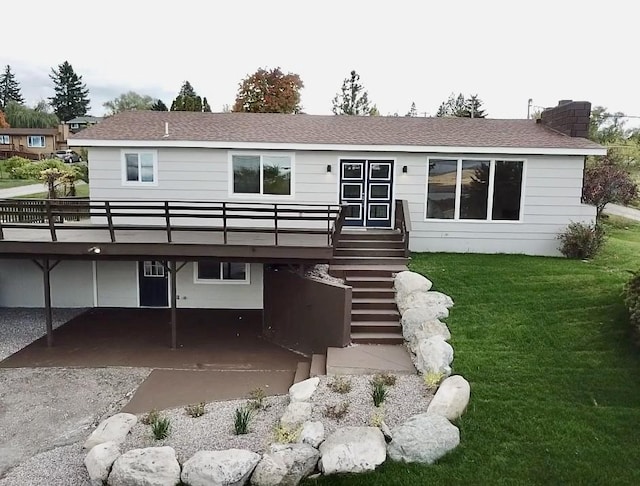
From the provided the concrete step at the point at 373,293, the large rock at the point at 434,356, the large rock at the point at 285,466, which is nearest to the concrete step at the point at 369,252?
the concrete step at the point at 373,293

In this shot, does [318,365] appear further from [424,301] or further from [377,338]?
[424,301]

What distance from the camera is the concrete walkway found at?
68.7 ft

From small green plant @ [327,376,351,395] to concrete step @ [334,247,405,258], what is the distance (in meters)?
4.09

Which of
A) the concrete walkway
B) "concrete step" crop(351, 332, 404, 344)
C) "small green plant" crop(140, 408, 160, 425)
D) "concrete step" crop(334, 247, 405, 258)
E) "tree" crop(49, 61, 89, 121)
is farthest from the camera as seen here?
"tree" crop(49, 61, 89, 121)

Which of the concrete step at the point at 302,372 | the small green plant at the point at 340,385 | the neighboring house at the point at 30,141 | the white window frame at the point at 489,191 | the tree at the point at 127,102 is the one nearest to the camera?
the small green plant at the point at 340,385

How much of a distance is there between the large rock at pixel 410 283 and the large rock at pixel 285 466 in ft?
15.2

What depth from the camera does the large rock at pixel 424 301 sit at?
29.2 ft

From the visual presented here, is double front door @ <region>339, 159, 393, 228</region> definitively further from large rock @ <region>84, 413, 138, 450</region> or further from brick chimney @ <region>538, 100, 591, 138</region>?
large rock @ <region>84, 413, 138, 450</region>

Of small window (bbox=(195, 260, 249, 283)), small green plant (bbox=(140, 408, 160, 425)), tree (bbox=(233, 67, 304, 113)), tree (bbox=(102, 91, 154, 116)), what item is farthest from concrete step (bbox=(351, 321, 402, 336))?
tree (bbox=(102, 91, 154, 116))

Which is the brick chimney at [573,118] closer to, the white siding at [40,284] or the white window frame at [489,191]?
the white window frame at [489,191]

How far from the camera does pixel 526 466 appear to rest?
5.25m

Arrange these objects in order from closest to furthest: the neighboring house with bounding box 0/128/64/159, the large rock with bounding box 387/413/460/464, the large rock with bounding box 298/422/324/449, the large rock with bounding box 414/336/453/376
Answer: the large rock with bounding box 387/413/460/464 < the large rock with bounding box 298/422/324/449 < the large rock with bounding box 414/336/453/376 < the neighboring house with bounding box 0/128/64/159

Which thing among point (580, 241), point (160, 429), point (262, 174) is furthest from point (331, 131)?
point (160, 429)

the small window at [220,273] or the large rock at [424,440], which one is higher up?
the small window at [220,273]
